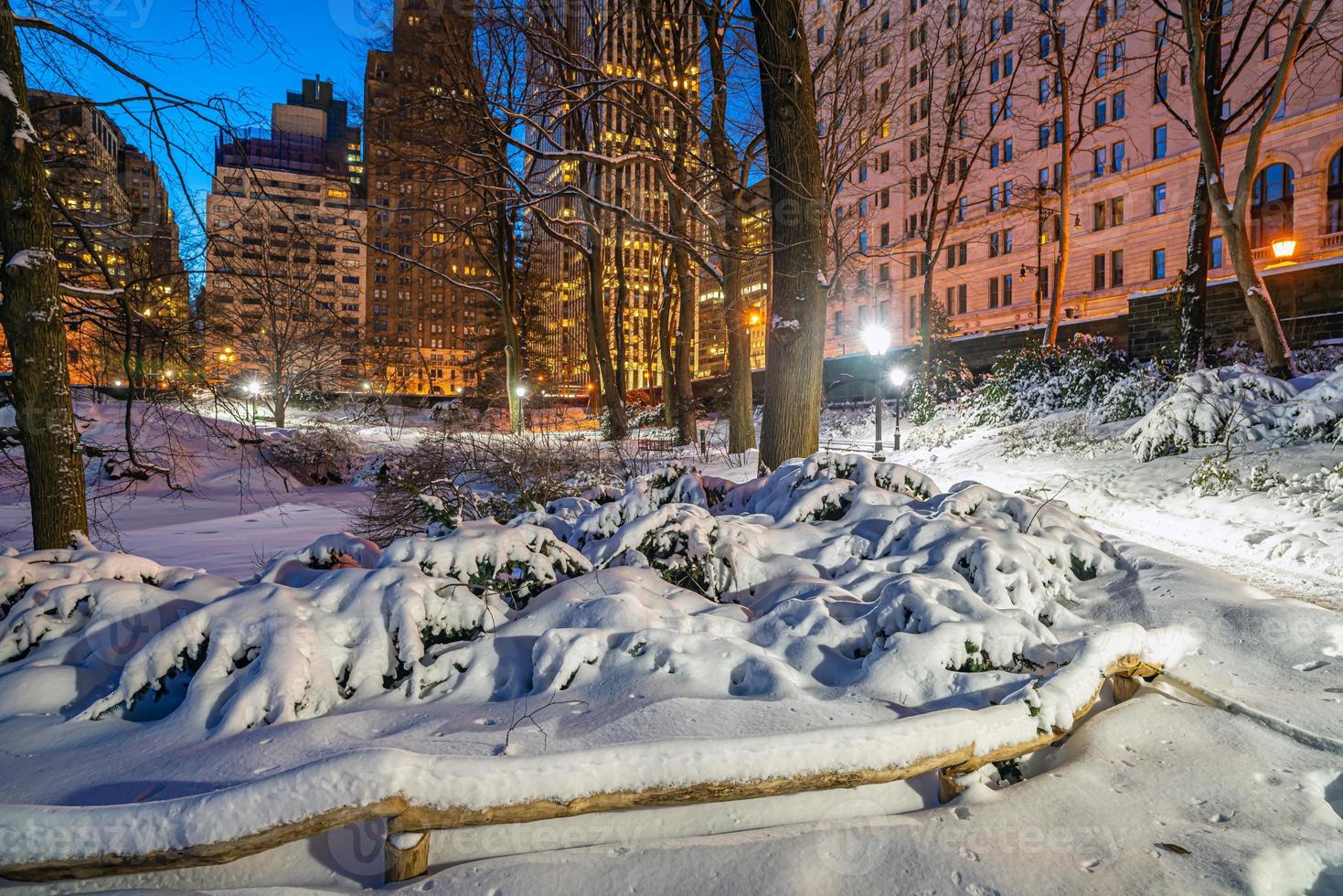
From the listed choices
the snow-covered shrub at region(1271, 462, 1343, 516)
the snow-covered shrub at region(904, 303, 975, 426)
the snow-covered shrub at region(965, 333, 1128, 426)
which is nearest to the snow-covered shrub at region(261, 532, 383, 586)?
the snow-covered shrub at region(1271, 462, 1343, 516)

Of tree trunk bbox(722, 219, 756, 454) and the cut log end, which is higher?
tree trunk bbox(722, 219, 756, 454)

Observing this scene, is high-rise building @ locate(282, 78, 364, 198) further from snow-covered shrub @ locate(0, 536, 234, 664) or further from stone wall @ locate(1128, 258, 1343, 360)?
stone wall @ locate(1128, 258, 1343, 360)

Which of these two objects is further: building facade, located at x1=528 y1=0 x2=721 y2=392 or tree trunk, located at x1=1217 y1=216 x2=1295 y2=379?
tree trunk, located at x1=1217 y1=216 x2=1295 y2=379

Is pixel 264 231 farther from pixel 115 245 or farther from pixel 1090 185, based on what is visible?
pixel 1090 185

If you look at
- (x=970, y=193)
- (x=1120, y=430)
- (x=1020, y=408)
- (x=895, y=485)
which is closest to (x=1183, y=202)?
(x=970, y=193)

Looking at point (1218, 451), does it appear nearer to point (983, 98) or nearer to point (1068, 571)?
point (1068, 571)

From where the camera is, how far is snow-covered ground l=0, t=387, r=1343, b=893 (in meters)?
2.01

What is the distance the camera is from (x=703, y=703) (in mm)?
2771

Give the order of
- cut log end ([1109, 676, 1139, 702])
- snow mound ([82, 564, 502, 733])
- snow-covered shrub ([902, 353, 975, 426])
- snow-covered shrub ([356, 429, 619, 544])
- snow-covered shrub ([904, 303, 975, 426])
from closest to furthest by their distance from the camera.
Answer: snow mound ([82, 564, 502, 733]), cut log end ([1109, 676, 1139, 702]), snow-covered shrub ([356, 429, 619, 544]), snow-covered shrub ([902, 353, 975, 426]), snow-covered shrub ([904, 303, 975, 426])

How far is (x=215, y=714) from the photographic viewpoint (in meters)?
2.71

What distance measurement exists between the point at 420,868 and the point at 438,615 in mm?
1524

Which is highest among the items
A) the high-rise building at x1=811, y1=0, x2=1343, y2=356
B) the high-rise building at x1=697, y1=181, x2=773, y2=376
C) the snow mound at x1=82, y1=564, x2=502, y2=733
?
A: the high-rise building at x1=811, y1=0, x2=1343, y2=356

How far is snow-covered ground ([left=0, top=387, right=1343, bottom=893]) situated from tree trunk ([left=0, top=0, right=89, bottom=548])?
3.57 ft

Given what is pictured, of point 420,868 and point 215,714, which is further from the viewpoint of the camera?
point 215,714
